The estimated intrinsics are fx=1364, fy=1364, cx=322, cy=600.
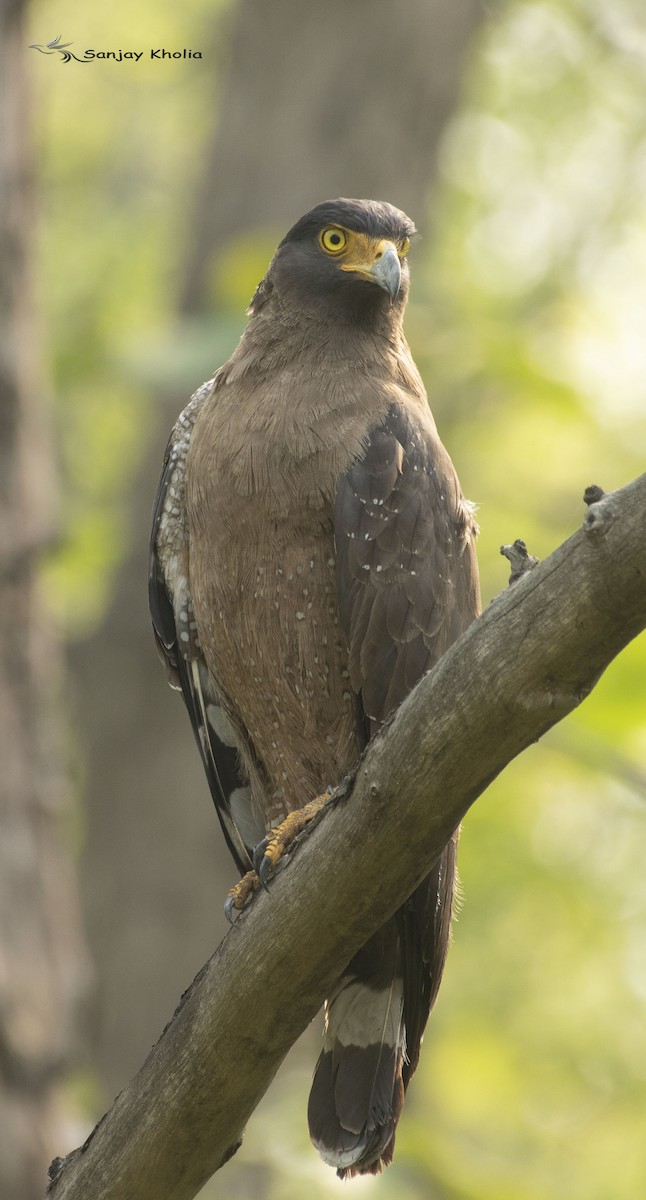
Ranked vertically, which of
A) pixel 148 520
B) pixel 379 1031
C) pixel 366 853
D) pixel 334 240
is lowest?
pixel 379 1031

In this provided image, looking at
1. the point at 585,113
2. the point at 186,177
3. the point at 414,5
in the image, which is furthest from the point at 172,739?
the point at 186,177

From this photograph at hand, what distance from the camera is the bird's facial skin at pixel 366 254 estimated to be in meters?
4.99

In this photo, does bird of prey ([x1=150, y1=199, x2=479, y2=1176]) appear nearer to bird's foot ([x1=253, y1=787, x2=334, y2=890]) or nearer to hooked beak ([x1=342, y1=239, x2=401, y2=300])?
hooked beak ([x1=342, y1=239, x2=401, y2=300])

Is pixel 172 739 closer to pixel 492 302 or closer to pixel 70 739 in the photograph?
pixel 70 739

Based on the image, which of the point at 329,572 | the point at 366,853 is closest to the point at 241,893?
the point at 329,572

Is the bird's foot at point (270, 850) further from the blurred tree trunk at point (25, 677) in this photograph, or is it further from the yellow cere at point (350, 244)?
the blurred tree trunk at point (25, 677)

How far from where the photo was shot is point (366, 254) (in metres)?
5.16

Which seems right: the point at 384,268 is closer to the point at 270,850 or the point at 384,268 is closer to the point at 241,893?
the point at 270,850

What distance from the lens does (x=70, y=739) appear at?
9.99 meters

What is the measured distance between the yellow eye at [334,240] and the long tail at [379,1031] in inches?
92.8

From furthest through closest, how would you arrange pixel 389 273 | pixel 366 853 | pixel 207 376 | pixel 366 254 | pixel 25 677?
1. pixel 25 677
2. pixel 207 376
3. pixel 366 254
4. pixel 389 273
5. pixel 366 853

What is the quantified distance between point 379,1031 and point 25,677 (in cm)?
307

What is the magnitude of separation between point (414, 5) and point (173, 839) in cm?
578

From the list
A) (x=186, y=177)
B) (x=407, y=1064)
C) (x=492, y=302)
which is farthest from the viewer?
(x=186, y=177)
